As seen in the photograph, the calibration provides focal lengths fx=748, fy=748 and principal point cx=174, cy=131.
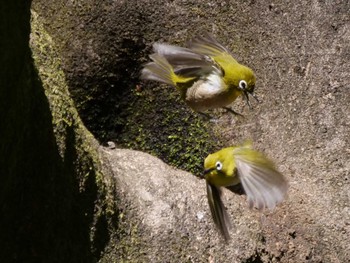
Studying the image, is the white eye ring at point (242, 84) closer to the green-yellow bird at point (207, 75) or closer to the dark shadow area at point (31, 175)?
the green-yellow bird at point (207, 75)

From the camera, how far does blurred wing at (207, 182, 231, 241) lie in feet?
9.08

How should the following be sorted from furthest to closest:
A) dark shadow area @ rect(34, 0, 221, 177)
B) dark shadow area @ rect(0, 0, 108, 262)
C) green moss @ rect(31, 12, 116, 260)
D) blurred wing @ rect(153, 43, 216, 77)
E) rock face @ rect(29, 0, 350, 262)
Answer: dark shadow area @ rect(34, 0, 221, 177) → rock face @ rect(29, 0, 350, 262) → green moss @ rect(31, 12, 116, 260) → blurred wing @ rect(153, 43, 216, 77) → dark shadow area @ rect(0, 0, 108, 262)

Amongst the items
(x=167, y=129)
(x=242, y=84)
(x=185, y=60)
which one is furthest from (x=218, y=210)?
(x=167, y=129)

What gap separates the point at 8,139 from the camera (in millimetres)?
2213

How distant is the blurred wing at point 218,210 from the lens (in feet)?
9.08

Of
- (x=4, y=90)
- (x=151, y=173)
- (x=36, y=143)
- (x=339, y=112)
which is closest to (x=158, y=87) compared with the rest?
(x=151, y=173)

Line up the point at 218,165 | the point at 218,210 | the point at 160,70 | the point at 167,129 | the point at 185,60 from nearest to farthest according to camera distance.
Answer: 1. the point at 185,60
2. the point at 218,165
3. the point at 218,210
4. the point at 160,70
5. the point at 167,129

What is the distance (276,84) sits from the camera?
151 inches

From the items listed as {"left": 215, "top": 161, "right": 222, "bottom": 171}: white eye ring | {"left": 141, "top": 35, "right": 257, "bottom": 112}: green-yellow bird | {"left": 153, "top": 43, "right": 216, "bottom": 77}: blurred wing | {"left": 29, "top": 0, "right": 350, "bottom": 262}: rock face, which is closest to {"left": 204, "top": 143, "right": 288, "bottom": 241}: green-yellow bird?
{"left": 215, "top": 161, "right": 222, "bottom": 171}: white eye ring

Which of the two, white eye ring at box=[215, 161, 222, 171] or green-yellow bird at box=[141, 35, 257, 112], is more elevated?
green-yellow bird at box=[141, 35, 257, 112]

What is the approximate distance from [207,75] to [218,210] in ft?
1.70

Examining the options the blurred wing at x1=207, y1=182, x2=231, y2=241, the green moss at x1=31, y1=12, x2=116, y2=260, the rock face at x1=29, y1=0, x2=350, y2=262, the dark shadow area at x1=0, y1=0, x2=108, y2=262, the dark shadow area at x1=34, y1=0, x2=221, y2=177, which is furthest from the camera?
the dark shadow area at x1=34, y1=0, x2=221, y2=177

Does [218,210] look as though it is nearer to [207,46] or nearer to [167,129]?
[207,46]

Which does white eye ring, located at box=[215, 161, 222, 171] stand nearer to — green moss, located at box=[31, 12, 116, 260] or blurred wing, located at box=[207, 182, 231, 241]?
blurred wing, located at box=[207, 182, 231, 241]
